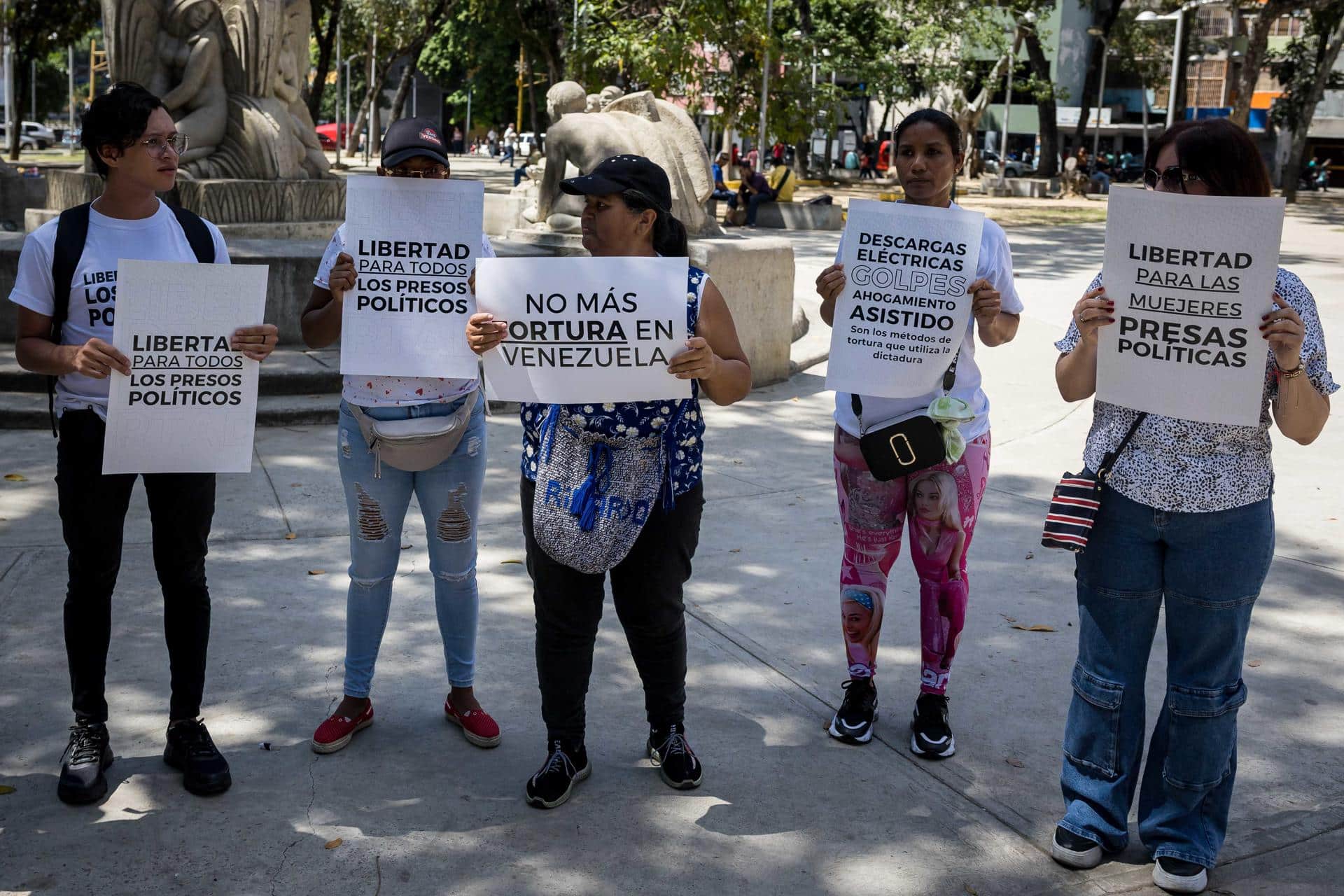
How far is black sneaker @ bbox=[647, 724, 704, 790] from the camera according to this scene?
12.9 feet

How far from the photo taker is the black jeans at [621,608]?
3740 millimetres

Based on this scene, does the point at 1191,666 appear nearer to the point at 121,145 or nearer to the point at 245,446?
the point at 245,446

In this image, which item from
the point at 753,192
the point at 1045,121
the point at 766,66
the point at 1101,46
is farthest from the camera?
the point at 1101,46

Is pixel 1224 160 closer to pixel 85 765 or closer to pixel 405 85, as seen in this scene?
pixel 85 765

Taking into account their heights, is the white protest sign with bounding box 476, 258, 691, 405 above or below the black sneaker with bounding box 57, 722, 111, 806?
above

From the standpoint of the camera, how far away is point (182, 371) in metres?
3.72

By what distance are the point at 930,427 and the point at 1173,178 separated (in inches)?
39.9

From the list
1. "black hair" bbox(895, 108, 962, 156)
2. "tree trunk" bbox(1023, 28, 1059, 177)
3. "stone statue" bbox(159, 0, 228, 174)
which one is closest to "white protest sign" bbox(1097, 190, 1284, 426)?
"black hair" bbox(895, 108, 962, 156)

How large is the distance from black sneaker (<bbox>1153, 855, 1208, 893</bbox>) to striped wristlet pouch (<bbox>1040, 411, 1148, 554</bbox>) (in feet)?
2.71

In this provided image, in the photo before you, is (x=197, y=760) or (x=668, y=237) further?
(x=197, y=760)

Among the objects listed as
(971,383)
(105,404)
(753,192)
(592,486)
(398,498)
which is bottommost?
(398,498)

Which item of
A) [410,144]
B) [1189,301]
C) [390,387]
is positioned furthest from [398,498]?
[1189,301]

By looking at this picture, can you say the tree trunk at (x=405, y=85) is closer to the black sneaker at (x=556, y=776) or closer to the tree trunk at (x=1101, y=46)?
the tree trunk at (x=1101, y=46)

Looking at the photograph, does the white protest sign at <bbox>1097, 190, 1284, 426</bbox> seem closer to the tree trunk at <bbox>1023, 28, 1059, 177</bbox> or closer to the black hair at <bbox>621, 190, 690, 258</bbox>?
the black hair at <bbox>621, 190, 690, 258</bbox>
